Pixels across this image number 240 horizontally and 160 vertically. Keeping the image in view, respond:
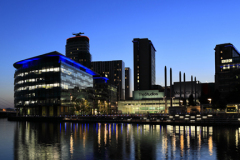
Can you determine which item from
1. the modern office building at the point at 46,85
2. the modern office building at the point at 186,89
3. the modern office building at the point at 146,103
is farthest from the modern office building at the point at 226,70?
the modern office building at the point at 46,85

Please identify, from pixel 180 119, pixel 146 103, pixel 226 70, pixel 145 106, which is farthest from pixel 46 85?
pixel 226 70

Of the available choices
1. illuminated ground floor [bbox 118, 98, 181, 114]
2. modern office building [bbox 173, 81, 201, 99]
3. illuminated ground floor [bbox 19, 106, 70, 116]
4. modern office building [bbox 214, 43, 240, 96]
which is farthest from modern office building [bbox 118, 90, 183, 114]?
illuminated ground floor [bbox 19, 106, 70, 116]

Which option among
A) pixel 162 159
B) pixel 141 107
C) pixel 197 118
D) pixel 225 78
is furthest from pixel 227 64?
pixel 162 159

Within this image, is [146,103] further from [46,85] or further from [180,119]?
[180,119]

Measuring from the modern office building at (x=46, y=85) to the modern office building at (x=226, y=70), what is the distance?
86.1 m

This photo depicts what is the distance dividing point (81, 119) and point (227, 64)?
113612 millimetres

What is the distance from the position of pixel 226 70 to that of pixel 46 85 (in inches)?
4297

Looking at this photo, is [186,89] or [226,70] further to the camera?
[186,89]

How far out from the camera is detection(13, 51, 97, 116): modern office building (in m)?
130

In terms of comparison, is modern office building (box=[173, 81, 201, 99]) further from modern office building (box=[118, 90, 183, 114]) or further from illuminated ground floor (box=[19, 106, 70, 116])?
illuminated ground floor (box=[19, 106, 70, 116])

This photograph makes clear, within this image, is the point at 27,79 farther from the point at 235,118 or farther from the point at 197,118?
the point at 235,118

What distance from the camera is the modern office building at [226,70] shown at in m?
156

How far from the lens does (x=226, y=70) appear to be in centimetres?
16725

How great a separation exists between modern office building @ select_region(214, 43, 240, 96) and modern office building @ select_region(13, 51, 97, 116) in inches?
3389
